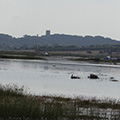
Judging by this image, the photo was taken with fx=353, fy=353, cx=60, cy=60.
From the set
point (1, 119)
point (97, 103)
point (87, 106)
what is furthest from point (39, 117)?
point (97, 103)

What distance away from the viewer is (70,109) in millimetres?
21766

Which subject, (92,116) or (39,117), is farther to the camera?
(92,116)

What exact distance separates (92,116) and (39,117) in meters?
3.47

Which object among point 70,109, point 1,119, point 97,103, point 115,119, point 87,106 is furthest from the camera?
point 97,103

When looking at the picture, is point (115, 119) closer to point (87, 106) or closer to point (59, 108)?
point (59, 108)

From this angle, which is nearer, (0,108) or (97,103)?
(0,108)

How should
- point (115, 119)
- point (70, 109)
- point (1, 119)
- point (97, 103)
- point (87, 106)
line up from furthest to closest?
point (97, 103)
point (87, 106)
point (70, 109)
point (115, 119)
point (1, 119)

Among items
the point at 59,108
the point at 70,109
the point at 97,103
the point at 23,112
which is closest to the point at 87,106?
the point at 97,103

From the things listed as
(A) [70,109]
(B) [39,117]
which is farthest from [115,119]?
(B) [39,117]

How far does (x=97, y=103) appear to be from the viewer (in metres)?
27.5

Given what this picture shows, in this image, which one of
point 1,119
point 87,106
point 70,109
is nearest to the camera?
point 1,119

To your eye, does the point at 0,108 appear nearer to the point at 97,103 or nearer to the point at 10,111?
the point at 10,111

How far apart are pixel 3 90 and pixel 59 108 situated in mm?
8193

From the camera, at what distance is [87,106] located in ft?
84.8
